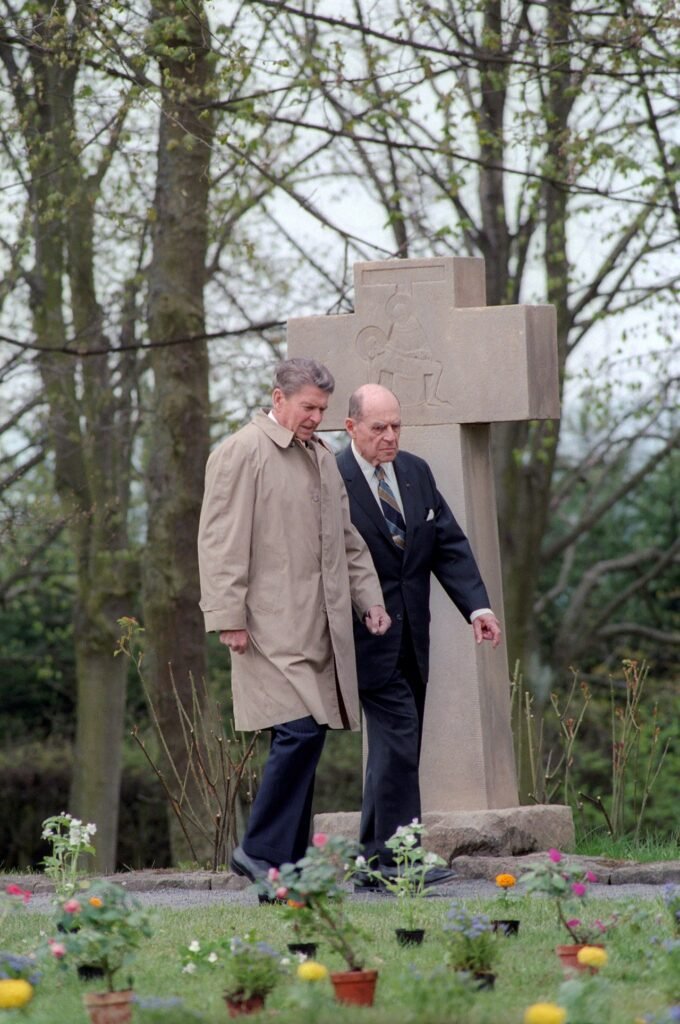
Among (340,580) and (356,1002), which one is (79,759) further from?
(356,1002)

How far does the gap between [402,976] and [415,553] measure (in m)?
3.02

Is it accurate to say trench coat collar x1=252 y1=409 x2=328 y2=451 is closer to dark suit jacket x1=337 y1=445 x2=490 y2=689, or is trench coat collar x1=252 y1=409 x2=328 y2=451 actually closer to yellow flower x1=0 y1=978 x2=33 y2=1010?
dark suit jacket x1=337 y1=445 x2=490 y2=689

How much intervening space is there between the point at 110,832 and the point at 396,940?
10.2m

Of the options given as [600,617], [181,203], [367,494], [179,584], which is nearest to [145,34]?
[181,203]

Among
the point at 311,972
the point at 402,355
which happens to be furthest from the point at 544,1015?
the point at 402,355

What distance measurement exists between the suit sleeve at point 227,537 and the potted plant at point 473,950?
2101mm

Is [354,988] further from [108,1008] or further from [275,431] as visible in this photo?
Result: [275,431]

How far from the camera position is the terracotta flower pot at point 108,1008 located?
4.02 m

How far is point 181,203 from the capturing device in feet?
A: 41.0

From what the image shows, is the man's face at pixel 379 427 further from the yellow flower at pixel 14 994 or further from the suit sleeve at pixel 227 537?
the yellow flower at pixel 14 994

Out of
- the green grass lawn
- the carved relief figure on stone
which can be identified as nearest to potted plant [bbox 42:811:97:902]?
the green grass lawn

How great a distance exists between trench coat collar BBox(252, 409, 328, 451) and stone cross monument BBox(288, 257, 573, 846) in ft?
4.17

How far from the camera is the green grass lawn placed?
3963 millimetres

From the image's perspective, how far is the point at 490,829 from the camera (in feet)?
24.8
